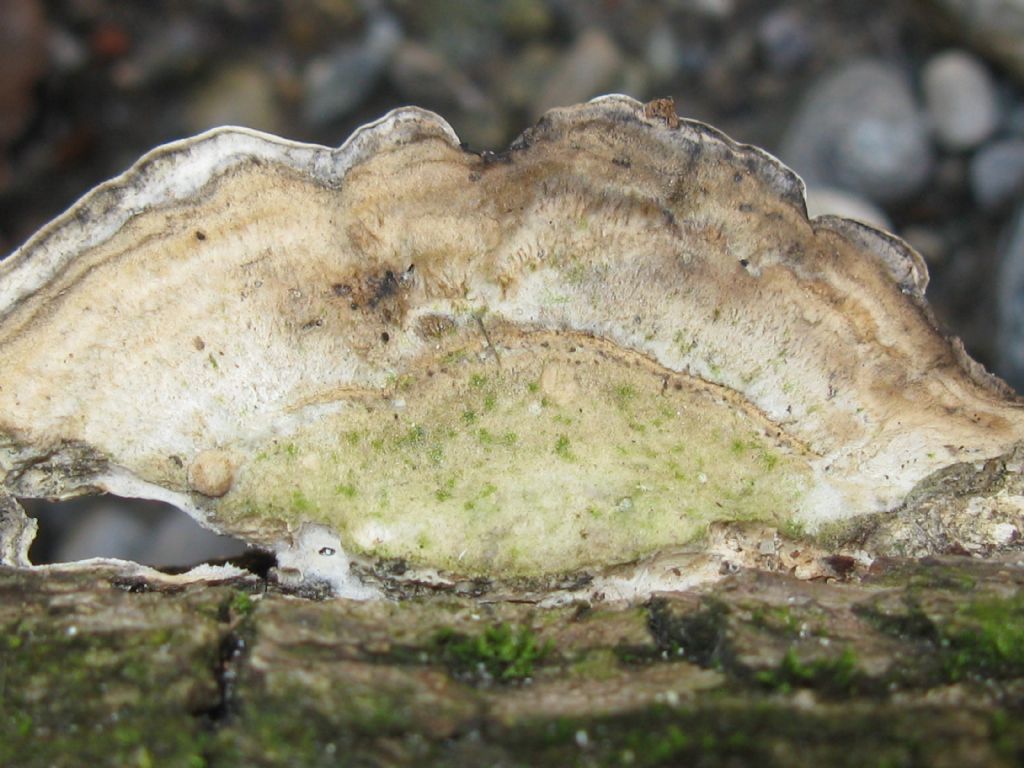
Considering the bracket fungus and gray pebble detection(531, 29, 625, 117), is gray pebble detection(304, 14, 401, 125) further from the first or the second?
the bracket fungus

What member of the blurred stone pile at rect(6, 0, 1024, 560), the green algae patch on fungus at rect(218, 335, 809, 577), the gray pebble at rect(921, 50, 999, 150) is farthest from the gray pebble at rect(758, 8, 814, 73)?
the green algae patch on fungus at rect(218, 335, 809, 577)

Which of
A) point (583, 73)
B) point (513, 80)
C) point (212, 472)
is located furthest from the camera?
point (513, 80)

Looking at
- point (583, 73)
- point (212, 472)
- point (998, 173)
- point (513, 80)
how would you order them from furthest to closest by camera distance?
point (513, 80), point (583, 73), point (998, 173), point (212, 472)

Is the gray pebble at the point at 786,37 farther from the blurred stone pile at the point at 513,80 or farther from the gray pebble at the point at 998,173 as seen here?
the gray pebble at the point at 998,173

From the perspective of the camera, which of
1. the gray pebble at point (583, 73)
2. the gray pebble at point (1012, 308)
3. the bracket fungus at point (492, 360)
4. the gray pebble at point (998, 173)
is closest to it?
the bracket fungus at point (492, 360)

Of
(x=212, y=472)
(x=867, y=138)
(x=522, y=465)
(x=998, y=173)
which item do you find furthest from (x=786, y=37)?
(x=212, y=472)

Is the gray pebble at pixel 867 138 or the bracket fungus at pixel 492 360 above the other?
the gray pebble at pixel 867 138

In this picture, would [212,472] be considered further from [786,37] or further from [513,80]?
[786,37]

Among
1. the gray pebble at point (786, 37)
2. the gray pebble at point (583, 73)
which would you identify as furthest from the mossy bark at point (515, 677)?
the gray pebble at point (786, 37)
